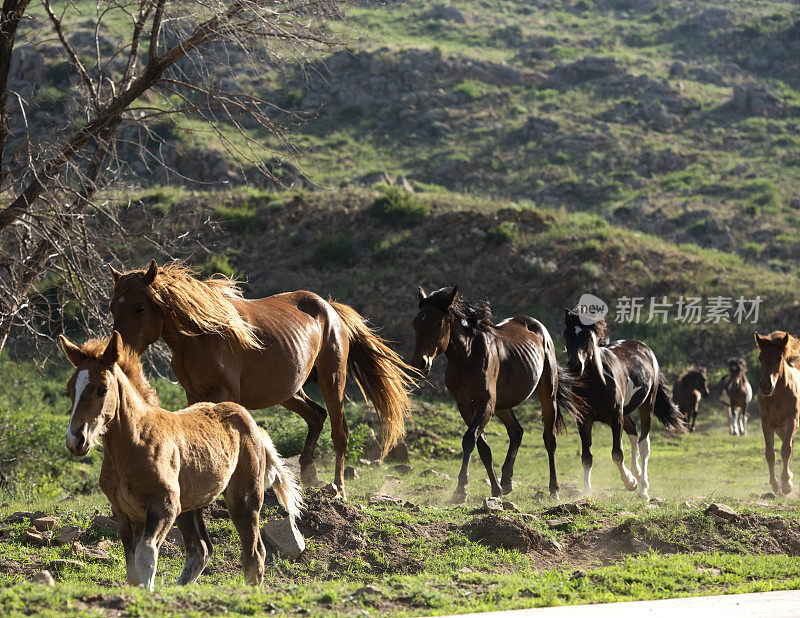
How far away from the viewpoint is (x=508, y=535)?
8.17 metres

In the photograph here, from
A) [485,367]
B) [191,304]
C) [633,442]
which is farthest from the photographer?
[633,442]

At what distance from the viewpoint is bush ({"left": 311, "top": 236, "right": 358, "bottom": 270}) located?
94.9ft

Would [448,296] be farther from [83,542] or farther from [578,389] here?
[83,542]

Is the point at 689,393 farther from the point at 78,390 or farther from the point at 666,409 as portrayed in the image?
the point at 78,390

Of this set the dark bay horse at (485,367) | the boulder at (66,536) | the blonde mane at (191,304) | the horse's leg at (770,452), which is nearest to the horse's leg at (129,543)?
the blonde mane at (191,304)

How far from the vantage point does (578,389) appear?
12266 millimetres

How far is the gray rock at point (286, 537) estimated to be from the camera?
24.3 ft

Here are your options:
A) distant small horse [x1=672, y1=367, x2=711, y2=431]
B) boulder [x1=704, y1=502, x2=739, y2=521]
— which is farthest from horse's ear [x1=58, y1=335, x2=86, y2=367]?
distant small horse [x1=672, y1=367, x2=711, y2=431]

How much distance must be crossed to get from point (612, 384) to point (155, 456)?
7.87m

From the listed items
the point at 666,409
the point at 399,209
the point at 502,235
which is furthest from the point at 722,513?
the point at 399,209

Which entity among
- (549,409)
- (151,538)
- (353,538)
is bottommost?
(353,538)

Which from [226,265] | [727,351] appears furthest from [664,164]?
[226,265]

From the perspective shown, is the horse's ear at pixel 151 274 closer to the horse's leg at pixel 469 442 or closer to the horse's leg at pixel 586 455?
the horse's leg at pixel 469 442

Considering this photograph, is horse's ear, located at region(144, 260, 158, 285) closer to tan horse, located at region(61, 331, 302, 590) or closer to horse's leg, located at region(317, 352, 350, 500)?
tan horse, located at region(61, 331, 302, 590)
